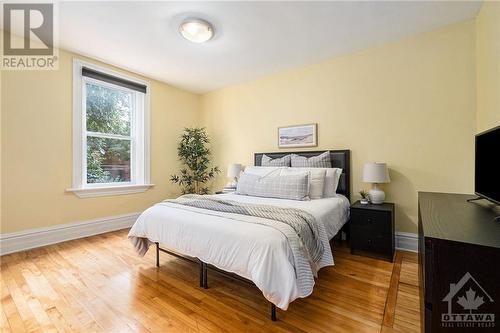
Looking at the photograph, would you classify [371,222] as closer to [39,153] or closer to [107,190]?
[107,190]

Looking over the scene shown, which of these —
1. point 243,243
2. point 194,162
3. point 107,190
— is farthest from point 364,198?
point 107,190

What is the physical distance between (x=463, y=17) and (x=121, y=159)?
192 inches

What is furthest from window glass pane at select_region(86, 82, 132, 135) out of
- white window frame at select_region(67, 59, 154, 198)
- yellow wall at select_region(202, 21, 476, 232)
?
yellow wall at select_region(202, 21, 476, 232)

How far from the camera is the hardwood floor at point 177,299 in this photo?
1478mm

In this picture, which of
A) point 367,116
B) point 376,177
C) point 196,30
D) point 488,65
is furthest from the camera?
point 367,116

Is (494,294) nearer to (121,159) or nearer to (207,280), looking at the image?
(207,280)

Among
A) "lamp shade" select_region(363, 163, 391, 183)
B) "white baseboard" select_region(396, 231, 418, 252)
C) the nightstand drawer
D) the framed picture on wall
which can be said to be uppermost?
the framed picture on wall

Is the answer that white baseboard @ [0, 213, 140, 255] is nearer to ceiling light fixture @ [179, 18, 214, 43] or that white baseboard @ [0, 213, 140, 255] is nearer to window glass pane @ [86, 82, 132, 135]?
window glass pane @ [86, 82, 132, 135]

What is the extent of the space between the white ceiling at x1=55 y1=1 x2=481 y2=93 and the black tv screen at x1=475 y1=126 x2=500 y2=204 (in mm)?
1541

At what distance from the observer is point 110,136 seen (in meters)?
3.61

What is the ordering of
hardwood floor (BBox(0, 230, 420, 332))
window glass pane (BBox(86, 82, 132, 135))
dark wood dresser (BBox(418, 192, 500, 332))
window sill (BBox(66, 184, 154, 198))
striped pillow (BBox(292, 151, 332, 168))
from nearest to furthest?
1. dark wood dresser (BBox(418, 192, 500, 332))
2. hardwood floor (BBox(0, 230, 420, 332))
3. striped pillow (BBox(292, 151, 332, 168))
4. window sill (BBox(66, 184, 154, 198))
5. window glass pane (BBox(86, 82, 132, 135))

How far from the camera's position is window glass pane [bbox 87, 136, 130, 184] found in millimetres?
3416

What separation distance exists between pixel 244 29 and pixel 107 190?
3.04 metres

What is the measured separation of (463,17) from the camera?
238 centimetres
